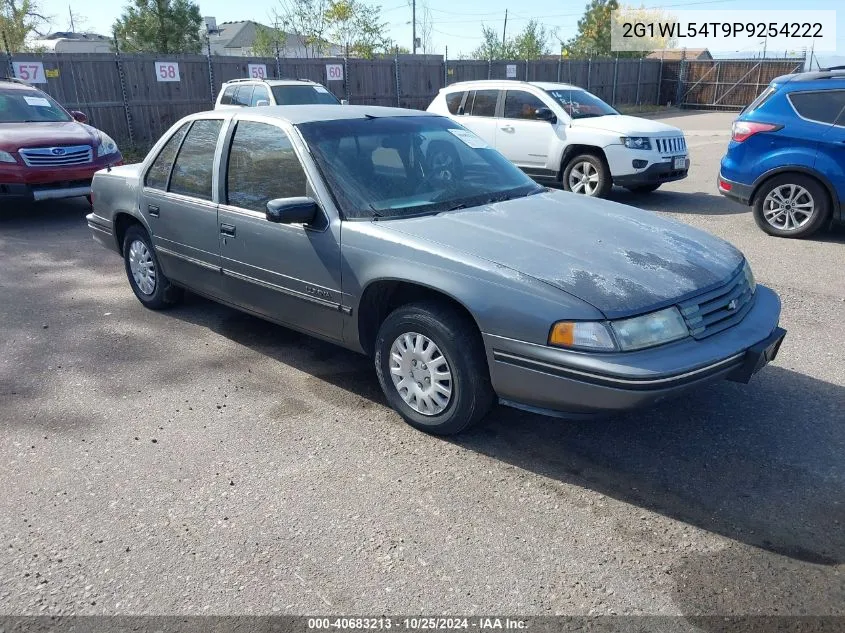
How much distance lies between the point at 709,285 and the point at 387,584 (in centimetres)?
211

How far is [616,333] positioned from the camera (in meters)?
3.19

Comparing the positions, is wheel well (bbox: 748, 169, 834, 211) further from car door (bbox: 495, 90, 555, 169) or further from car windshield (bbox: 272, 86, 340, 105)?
car windshield (bbox: 272, 86, 340, 105)

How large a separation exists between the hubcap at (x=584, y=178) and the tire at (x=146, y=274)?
636 centimetres

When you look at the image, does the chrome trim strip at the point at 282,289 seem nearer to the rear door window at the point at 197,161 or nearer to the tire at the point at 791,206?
the rear door window at the point at 197,161

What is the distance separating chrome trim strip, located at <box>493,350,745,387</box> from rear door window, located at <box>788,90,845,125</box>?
5.75m

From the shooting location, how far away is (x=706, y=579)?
9.12ft

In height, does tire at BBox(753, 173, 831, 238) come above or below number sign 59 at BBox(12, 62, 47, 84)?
below

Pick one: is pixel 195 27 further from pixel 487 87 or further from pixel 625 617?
pixel 625 617

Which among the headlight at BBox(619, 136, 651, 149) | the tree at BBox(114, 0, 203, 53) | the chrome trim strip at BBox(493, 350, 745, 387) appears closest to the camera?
the chrome trim strip at BBox(493, 350, 745, 387)

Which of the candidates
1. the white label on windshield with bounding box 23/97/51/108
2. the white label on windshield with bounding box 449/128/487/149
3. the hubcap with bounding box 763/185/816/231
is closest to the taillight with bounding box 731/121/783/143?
the hubcap with bounding box 763/185/816/231

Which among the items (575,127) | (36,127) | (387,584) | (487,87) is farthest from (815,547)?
(36,127)

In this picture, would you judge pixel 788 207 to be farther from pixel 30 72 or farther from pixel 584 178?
pixel 30 72

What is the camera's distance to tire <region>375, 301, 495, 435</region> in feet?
11.7

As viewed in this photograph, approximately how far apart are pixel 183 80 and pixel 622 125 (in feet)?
39.9
